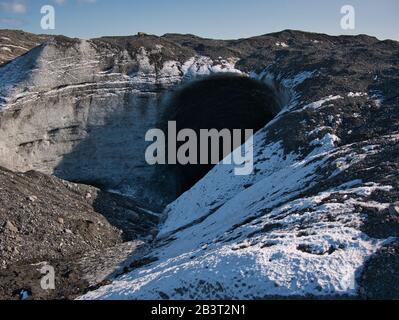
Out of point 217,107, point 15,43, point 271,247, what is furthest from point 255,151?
point 15,43

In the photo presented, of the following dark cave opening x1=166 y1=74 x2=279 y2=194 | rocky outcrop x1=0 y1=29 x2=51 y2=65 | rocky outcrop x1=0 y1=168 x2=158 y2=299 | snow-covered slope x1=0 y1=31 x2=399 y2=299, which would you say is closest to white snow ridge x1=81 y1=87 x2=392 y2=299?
snow-covered slope x1=0 y1=31 x2=399 y2=299

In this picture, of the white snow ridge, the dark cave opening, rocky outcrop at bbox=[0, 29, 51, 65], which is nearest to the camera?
the white snow ridge

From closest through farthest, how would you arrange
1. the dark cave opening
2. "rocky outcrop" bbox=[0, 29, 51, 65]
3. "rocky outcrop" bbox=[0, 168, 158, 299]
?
"rocky outcrop" bbox=[0, 168, 158, 299], the dark cave opening, "rocky outcrop" bbox=[0, 29, 51, 65]

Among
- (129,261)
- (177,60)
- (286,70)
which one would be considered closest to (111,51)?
(177,60)

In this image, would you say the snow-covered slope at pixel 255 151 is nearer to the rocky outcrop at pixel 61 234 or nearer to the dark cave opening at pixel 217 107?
the dark cave opening at pixel 217 107

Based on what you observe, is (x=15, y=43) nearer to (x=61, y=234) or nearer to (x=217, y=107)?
(x=217, y=107)

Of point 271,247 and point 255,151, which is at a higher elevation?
point 255,151

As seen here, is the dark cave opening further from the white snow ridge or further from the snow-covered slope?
the white snow ridge
